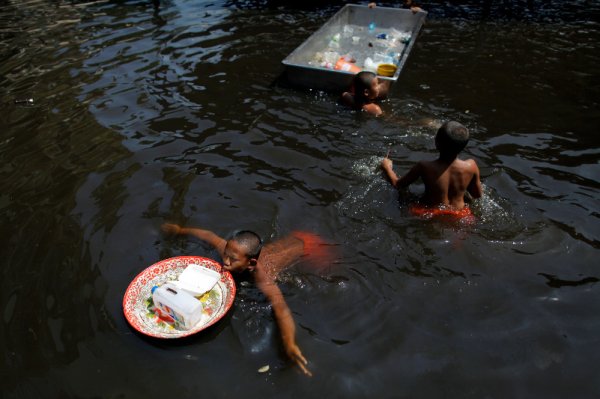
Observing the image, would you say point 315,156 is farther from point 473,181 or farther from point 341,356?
point 341,356

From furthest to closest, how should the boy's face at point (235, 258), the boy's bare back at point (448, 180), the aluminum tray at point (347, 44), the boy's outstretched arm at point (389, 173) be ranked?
the aluminum tray at point (347, 44), the boy's outstretched arm at point (389, 173), the boy's bare back at point (448, 180), the boy's face at point (235, 258)

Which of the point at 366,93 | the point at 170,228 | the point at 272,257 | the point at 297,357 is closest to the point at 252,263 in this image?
the point at 272,257

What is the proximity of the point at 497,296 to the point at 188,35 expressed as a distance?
27.7 feet

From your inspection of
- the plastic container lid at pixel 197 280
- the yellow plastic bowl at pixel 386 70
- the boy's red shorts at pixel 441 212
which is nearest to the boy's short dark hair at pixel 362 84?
the yellow plastic bowl at pixel 386 70

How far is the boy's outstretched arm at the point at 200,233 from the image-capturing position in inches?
151

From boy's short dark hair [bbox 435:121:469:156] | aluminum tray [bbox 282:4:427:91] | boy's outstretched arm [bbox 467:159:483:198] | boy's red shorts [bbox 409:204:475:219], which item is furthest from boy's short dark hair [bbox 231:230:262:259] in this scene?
aluminum tray [bbox 282:4:427:91]

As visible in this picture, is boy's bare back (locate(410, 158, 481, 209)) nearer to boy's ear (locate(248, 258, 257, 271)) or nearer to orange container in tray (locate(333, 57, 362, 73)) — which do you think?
boy's ear (locate(248, 258, 257, 271))

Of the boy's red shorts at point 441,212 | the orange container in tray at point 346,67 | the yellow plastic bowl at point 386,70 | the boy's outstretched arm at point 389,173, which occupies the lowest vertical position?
the boy's red shorts at point 441,212

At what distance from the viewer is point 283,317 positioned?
3.15 m

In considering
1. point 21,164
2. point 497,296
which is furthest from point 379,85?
point 21,164

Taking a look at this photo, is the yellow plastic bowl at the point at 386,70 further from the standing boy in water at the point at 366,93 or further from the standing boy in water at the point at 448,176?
the standing boy in water at the point at 448,176

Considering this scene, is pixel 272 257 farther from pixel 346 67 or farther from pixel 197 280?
pixel 346 67

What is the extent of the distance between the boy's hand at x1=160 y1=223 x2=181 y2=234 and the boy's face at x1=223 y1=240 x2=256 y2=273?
0.97 metres

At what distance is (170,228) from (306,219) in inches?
53.1
